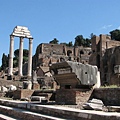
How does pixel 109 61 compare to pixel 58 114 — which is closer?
pixel 58 114

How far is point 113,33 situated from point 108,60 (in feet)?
139

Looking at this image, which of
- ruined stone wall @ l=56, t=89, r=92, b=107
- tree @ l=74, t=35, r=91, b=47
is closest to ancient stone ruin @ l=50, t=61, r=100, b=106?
ruined stone wall @ l=56, t=89, r=92, b=107

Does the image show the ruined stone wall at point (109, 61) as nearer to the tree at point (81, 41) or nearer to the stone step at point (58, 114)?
the tree at point (81, 41)

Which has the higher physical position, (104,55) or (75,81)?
(104,55)

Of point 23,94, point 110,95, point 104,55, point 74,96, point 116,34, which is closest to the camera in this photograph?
point 110,95

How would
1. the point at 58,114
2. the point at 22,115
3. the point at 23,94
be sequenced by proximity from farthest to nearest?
the point at 23,94
the point at 22,115
the point at 58,114

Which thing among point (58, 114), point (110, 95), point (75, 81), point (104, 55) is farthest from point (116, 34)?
point (58, 114)

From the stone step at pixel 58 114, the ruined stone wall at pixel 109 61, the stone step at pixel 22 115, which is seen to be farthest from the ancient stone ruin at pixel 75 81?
the ruined stone wall at pixel 109 61

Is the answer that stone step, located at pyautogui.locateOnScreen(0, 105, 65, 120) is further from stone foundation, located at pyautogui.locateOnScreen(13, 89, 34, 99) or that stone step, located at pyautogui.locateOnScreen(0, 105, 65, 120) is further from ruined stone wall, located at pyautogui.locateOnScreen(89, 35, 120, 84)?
ruined stone wall, located at pyautogui.locateOnScreen(89, 35, 120, 84)

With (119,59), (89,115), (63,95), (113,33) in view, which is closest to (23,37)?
(119,59)

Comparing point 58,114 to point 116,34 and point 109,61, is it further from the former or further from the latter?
point 116,34

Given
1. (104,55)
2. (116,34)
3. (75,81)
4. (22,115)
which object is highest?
(116,34)

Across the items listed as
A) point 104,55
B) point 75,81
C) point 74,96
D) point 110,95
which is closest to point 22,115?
point 74,96

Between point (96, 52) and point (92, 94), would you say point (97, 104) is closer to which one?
point (92, 94)
